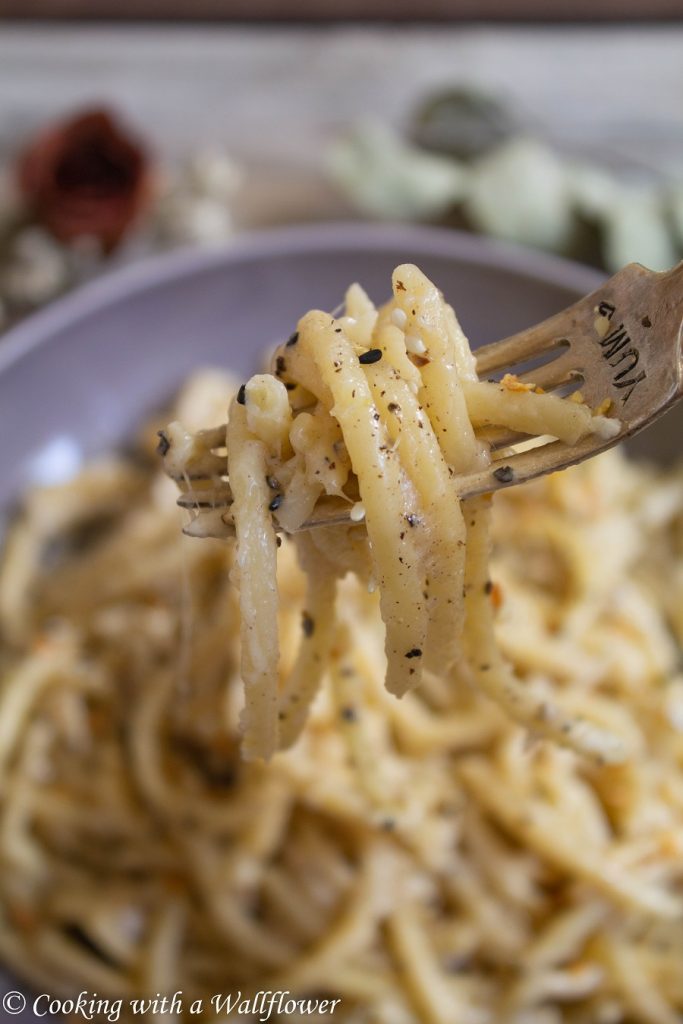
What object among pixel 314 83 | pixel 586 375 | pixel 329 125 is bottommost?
pixel 586 375

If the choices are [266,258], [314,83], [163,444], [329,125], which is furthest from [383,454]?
[314,83]

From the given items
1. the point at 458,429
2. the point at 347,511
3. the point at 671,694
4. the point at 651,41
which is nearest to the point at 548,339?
the point at 458,429

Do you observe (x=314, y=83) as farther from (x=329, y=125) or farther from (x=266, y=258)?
(x=266, y=258)

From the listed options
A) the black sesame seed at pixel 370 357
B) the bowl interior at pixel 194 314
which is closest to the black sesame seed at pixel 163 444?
the black sesame seed at pixel 370 357

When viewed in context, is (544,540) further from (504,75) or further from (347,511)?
(504,75)

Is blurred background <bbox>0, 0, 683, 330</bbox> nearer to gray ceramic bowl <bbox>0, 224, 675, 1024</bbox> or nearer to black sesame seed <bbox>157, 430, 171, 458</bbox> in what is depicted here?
gray ceramic bowl <bbox>0, 224, 675, 1024</bbox>
